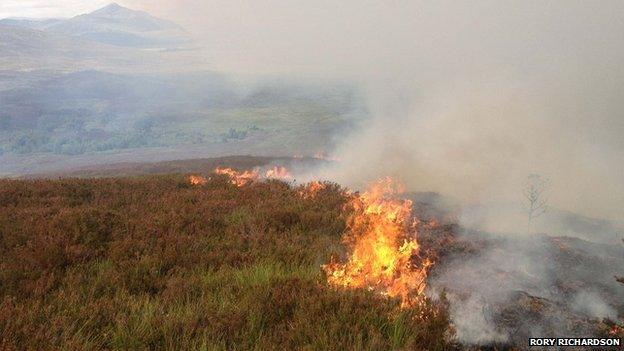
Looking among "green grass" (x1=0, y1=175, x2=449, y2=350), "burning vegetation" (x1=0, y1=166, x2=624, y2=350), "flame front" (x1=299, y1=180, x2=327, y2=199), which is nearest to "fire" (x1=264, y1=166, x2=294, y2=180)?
"flame front" (x1=299, y1=180, x2=327, y2=199)

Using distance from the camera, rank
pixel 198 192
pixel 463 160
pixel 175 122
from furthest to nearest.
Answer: pixel 175 122 → pixel 463 160 → pixel 198 192

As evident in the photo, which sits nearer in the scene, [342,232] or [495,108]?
[342,232]

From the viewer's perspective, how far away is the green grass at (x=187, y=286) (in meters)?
4.05

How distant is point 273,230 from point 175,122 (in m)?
137

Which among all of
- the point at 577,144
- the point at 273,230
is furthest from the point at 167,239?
the point at 577,144

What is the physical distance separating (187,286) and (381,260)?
3.24m

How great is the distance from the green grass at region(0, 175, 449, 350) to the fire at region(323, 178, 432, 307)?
12.8 inches

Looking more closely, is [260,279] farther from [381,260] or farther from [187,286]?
[381,260]

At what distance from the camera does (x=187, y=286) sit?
5.41 meters

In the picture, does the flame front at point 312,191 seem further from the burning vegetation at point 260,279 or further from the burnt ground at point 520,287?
the burnt ground at point 520,287

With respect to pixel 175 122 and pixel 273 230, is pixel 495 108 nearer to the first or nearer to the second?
pixel 273 230

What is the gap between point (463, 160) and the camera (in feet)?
132

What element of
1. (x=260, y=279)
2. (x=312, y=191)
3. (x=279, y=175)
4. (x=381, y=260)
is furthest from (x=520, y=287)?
(x=279, y=175)

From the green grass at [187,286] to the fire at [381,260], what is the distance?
324 millimetres
